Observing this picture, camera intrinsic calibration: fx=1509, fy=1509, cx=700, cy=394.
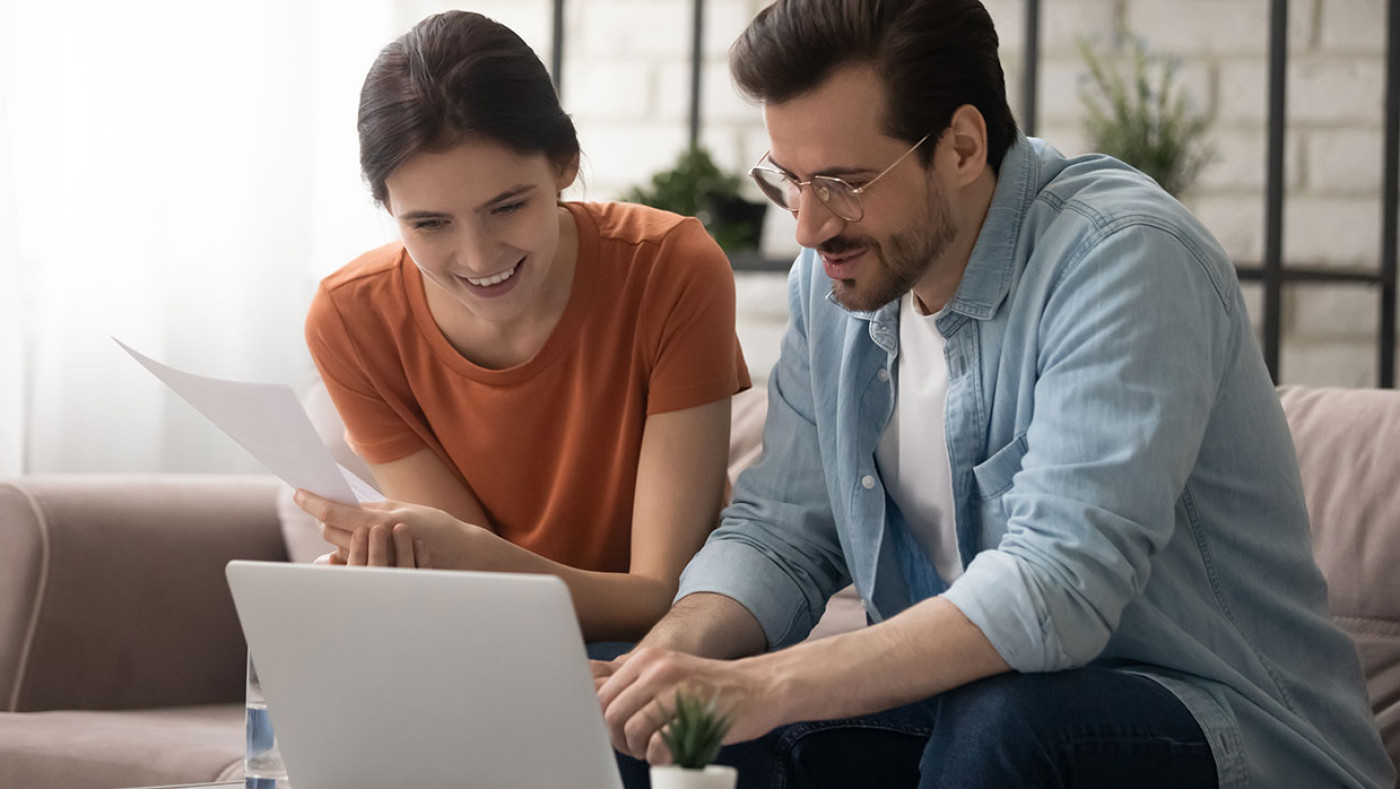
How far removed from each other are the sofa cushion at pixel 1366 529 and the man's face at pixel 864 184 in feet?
1.94

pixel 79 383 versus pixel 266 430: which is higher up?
pixel 266 430

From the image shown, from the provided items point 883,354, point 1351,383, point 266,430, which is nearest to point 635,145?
point 1351,383

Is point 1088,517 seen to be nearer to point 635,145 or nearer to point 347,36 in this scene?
point 635,145

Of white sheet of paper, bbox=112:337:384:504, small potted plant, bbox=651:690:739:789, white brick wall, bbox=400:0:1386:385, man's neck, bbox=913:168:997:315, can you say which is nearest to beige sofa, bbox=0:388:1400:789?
white sheet of paper, bbox=112:337:384:504

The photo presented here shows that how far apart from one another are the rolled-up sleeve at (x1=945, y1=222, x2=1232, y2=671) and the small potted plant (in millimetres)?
338

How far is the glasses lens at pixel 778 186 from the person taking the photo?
1310 mm

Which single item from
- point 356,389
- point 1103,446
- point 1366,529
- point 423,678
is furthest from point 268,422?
point 1366,529

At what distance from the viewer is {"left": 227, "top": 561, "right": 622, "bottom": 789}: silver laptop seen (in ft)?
3.03

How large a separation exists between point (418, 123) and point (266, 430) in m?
0.36

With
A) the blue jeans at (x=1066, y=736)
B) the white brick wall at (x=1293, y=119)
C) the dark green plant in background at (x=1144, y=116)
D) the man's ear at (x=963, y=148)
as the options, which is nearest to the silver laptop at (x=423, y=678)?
the blue jeans at (x=1066, y=736)

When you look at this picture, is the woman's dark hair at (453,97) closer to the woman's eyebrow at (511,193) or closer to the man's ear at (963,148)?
the woman's eyebrow at (511,193)

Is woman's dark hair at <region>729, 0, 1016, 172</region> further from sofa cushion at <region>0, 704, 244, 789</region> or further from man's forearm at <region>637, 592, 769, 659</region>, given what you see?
sofa cushion at <region>0, 704, 244, 789</region>

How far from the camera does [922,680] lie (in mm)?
1074

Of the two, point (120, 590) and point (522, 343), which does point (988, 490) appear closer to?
point (522, 343)
